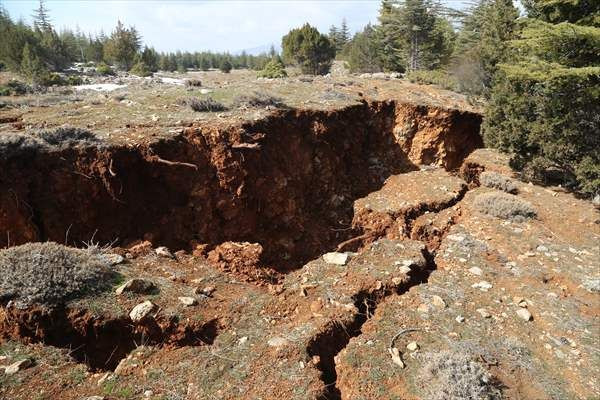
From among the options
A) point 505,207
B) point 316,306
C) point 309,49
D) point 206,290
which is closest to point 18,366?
point 206,290

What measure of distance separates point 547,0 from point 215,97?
10106 millimetres

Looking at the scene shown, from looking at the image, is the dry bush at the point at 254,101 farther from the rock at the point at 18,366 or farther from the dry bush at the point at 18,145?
the rock at the point at 18,366

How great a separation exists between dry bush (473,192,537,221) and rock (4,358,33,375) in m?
9.43

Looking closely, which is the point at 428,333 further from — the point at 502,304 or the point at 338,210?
the point at 338,210

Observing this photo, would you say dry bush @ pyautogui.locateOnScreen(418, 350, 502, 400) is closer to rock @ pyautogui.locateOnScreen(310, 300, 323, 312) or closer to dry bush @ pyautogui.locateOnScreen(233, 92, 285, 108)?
rock @ pyautogui.locateOnScreen(310, 300, 323, 312)

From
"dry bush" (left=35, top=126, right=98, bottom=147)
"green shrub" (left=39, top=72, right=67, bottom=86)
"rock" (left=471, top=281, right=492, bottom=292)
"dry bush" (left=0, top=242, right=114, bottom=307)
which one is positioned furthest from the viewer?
"green shrub" (left=39, top=72, right=67, bottom=86)

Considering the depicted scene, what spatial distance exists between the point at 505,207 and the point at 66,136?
10.4 metres

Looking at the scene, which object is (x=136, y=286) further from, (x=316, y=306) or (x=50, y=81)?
(x=50, y=81)

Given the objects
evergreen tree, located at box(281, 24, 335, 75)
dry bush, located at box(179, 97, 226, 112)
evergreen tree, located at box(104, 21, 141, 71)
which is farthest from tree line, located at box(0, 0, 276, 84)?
dry bush, located at box(179, 97, 226, 112)

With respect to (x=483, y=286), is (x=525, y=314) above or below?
below

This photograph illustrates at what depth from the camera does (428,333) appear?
5617mm

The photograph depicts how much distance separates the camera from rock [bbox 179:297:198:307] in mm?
5531

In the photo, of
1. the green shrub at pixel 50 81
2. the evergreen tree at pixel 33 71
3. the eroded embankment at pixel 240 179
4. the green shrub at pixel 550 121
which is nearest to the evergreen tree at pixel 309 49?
the green shrub at pixel 50 81

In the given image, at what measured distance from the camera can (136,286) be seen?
217 inches
